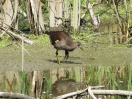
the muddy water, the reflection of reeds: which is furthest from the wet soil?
the reflection of reeds

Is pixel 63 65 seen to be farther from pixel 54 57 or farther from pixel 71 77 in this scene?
pixel 71 77

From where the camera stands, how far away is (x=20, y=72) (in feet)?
33.9

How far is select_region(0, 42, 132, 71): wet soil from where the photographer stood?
36.4 feet

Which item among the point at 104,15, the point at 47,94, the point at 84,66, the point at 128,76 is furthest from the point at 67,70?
the point at 104,15

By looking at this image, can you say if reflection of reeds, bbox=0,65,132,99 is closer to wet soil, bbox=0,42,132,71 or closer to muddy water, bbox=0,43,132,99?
muddy water, bbox=0,43,132,99

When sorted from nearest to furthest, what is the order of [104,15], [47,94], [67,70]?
[47,94] < [67,70] < [104,15]

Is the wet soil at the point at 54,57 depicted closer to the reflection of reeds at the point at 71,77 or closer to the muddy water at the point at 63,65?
the muddy water at the point at 63,65

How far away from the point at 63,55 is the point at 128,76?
2853 millimetres

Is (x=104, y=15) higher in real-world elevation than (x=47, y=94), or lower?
higher

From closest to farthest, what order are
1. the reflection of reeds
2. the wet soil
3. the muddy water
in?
the reflection of reeds, the muddy water, the wet soil

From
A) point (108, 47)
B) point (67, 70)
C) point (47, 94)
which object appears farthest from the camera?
point (108, 47)

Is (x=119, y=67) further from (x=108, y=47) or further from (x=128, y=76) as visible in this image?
(x=108, y=47)

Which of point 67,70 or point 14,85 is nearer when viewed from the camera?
point 14,85

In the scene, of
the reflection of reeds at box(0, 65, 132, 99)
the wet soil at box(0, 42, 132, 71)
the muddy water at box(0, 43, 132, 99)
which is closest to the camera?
the reflection of reeds at box(0, 65, 132, 99)
